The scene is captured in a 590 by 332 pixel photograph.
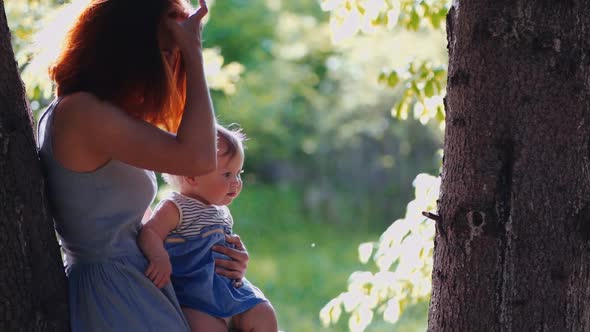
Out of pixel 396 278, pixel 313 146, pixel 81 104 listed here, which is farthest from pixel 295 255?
pixel 81 104

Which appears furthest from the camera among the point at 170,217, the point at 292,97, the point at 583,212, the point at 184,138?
the point at 292,97

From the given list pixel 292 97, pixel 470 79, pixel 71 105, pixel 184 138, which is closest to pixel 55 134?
pixel 71 105

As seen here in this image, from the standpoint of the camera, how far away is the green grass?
18719mm

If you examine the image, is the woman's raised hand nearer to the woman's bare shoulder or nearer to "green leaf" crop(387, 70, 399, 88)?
the woman's bare shoulder

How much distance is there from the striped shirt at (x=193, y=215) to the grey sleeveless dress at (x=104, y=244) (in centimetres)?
23

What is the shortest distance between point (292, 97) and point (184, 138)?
2257 centimetres

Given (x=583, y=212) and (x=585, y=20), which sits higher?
(x=585, y=20)

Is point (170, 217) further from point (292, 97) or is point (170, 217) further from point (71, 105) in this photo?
point (292, 97)

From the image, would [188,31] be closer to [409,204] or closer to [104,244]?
[104,244]

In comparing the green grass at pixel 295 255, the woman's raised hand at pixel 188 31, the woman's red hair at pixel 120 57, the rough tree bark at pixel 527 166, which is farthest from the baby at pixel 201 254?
the green grass at pixel 295 255

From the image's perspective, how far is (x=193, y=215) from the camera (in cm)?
235

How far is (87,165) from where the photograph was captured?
2.00 meters

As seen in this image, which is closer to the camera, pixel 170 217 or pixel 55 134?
pixel 55 134

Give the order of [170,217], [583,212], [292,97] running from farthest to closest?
[292,97] < [170,217] < [583,212]
